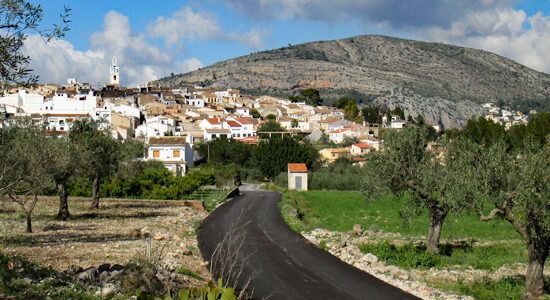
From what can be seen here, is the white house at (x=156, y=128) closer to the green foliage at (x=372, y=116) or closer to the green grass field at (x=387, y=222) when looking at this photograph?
the green foliage at (x=372, y=116)

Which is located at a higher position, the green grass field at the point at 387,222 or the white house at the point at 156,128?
the white house at the point at 156,128

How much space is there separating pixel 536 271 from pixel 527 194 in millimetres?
2473

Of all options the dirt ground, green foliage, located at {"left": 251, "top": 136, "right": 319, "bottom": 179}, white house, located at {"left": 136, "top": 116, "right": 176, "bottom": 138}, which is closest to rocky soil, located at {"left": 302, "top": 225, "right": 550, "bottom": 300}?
the dirt ground

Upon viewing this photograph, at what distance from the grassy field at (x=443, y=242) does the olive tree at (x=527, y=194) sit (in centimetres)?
128

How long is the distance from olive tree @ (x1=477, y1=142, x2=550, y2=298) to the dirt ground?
9350 mm

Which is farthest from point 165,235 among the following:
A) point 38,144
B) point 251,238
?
point 38,144

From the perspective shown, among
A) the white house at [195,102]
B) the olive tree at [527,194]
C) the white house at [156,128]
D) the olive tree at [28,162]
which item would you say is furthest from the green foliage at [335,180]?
the white house at [195,102]

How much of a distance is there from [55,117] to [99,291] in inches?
4306

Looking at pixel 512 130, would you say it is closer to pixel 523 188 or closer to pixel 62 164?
pixel 62 164

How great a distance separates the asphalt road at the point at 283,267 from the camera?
62.0 feet

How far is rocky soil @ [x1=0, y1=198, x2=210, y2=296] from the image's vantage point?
53.1 ft

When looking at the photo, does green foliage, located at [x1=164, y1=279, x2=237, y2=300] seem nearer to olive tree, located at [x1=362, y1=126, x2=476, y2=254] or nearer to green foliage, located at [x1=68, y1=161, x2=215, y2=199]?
olive tree, located at [x1=362, y1=126, x2=476, y2=254]

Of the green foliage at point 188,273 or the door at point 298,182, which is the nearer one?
the green foliage at point 188,273

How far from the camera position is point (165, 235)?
29.4 meters
